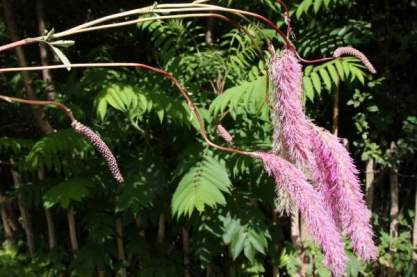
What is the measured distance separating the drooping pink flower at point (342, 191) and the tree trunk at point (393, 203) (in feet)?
8.90

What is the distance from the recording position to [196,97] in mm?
2549

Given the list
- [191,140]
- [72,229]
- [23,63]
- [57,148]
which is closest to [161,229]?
[72,229]

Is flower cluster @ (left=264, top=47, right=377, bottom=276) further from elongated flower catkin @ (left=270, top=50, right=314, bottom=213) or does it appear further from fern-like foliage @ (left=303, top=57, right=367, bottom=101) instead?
fern-like foliage @ (left=303, top=57, right=367, bottom=101)

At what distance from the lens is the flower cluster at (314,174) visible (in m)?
0.69

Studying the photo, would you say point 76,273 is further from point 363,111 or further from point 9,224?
point 363,111

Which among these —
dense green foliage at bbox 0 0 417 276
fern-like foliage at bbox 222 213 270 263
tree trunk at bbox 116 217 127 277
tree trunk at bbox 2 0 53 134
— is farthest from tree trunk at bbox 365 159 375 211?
tree trunk at bbox 2 0 53 134

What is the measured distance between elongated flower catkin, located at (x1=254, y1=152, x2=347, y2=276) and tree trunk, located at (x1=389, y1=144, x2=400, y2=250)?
279 centimetres

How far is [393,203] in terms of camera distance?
3.36m

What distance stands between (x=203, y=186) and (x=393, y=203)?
1661mm

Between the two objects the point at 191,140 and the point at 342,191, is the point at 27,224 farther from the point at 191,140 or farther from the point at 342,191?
the point at 342,191

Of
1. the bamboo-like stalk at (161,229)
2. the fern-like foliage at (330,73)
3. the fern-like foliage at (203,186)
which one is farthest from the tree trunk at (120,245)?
the fern-like foliage at (330,73)

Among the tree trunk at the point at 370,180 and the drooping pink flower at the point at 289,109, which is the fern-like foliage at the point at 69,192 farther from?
the drooping pink flower at the point at 289,109

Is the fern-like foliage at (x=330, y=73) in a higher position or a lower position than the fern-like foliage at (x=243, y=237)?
higher

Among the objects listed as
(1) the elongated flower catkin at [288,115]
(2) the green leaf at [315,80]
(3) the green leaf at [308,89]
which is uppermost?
(1) the elongated flower catkin at [288,115]
